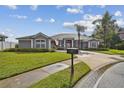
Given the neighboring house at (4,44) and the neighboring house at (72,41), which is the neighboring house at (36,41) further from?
the neighboring house at (72,41)

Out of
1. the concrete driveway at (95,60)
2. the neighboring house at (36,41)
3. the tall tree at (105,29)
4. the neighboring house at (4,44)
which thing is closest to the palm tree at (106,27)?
the tall tree at (105,29)

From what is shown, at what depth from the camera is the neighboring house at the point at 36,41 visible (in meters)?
42.2

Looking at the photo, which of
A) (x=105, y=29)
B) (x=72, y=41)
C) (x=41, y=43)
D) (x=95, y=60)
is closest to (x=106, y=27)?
(x=105, y=29)

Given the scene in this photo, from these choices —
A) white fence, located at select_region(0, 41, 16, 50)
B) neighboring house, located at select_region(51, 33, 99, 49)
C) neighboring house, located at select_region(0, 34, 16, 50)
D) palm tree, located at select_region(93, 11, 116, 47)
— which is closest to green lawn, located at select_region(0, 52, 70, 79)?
white fence, located at select_region(0, 41, 16, 50)

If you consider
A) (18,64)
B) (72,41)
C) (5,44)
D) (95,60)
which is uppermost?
(72,41)

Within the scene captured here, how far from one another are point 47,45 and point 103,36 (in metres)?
19.6

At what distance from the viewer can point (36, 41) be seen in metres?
42.9

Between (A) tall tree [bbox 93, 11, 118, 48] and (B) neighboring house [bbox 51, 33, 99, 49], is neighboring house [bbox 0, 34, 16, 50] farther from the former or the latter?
(A) tall tree [bbox 93, 11, 118, 48]

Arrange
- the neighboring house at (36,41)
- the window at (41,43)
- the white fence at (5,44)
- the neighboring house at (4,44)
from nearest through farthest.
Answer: the white fence at (5,44) → the neighboring house at (4,44) → the neighboring house at (36,41) → the window at (41,43)

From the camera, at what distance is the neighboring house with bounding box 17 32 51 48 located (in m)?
42.2

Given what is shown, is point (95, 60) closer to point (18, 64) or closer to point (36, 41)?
point (18, 64)

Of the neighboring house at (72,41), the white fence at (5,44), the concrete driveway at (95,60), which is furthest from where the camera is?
the neighboring house at (72,41)

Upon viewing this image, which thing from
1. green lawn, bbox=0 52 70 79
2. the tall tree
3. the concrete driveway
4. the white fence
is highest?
the tall tree
